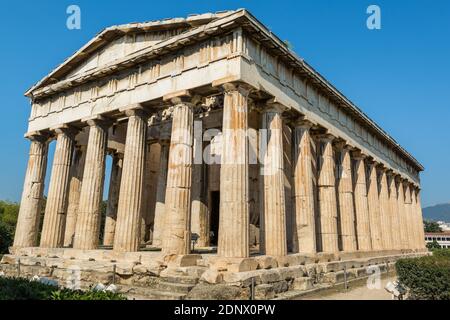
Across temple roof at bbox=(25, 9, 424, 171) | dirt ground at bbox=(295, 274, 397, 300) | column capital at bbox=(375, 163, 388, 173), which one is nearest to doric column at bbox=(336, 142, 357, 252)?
temple roof at bbox=(25, 9, 424, 171)

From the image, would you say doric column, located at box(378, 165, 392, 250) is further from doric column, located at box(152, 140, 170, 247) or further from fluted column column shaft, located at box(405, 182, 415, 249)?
doric column, located at box(152, 140, 170, 247)

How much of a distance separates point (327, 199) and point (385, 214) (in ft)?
31.7

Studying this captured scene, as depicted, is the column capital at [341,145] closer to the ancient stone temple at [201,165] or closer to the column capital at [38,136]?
the ancient stone temple at [201,165]

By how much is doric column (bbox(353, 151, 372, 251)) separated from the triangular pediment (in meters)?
13.4

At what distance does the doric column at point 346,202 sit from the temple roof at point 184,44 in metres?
2.76

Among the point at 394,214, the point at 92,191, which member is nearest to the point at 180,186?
the point at 92,191

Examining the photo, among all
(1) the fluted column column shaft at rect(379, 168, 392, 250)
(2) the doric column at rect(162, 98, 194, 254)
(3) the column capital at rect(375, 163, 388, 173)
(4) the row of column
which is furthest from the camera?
(3) the column capital at rect(375, 163, 388, 173)

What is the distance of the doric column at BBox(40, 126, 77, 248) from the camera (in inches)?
714

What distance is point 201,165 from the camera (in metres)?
20.9

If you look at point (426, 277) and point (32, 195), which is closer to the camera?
point (426, 277)

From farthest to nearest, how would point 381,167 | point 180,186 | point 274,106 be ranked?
point 381,167 → point 274,106 → point 180,186

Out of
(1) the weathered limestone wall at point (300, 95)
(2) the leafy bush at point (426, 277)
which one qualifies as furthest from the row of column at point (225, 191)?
(2) the leafy bush at point (426, 277)

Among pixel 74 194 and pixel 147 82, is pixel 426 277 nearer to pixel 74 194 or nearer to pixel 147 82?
pixel 147 82
